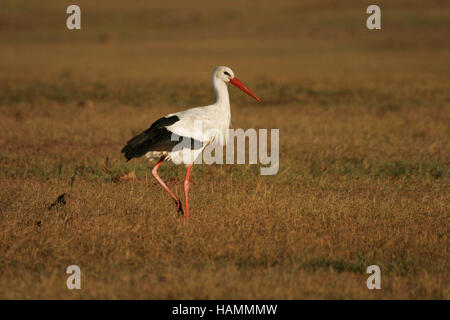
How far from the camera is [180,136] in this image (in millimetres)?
6914

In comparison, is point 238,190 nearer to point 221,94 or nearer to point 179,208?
point 221,94

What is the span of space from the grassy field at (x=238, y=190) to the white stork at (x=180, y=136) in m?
0.52

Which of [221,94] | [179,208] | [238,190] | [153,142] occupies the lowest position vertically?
[179,208]

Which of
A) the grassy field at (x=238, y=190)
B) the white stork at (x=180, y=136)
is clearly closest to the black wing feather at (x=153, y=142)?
the white stork at (x=180, y=136)

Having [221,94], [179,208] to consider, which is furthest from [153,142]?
[221,94]

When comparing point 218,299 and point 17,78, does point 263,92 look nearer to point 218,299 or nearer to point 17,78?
point 17,78

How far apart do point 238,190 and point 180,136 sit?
127 cm

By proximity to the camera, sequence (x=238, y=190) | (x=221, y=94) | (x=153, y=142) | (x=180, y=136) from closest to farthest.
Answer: (x=153, y=142)
(x=180, y=136)
(x=221, y=94)
(x=238, y=190)

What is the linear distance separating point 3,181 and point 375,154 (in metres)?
5.39

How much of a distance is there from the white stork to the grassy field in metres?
0.52

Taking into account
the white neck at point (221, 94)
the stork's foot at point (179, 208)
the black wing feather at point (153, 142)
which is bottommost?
the stork's foot at point (179, 208)

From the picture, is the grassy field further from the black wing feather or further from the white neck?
the white neck

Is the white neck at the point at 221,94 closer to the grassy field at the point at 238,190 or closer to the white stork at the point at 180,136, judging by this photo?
the white stork at the point at 180,136

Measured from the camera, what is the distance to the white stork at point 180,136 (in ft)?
22.3
